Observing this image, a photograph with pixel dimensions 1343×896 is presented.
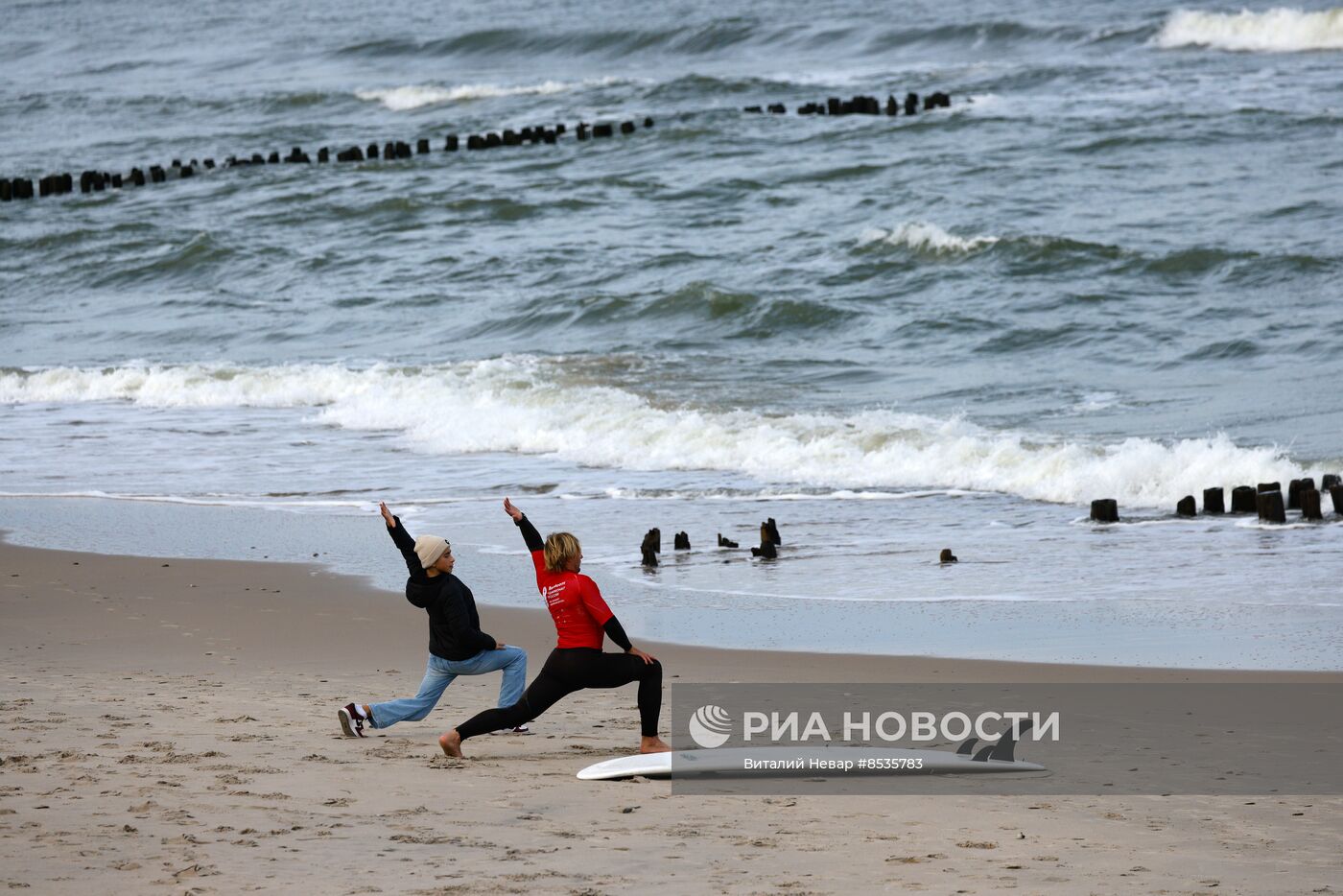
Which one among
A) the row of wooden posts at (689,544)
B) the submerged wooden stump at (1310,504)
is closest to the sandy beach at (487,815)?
the row of wooden posts at (689,544)

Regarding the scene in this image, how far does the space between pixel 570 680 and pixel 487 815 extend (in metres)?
1.07

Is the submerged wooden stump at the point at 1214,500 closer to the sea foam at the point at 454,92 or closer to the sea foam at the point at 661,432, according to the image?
the sea foam at the point at 661,432

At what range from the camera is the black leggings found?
6.77m

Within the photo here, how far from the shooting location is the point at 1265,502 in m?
11.3

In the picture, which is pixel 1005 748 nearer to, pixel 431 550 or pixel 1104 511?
pixel 431 550

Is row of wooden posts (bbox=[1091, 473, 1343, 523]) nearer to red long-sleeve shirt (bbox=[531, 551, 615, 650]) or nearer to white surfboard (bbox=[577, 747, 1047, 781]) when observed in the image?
white surfboard (bbox=[577, 747, 1047, 781])

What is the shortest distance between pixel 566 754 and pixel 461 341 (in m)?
14.4

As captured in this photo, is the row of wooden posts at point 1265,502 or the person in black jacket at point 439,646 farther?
the row of wooden posts at point 1265,502

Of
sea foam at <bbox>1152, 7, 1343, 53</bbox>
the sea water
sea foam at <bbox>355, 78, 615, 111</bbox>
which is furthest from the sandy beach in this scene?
sea foam at <bbox>1152, 7, 1343, 53</bbox>

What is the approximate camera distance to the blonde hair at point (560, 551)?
6.70 m

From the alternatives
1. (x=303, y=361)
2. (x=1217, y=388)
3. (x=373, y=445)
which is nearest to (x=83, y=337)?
(x=303, y=361)

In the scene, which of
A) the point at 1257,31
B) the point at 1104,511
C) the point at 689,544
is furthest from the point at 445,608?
the point at 1257,31

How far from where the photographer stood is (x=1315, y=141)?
27734 millimetres

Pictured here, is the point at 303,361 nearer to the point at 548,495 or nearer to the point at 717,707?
the point at 548,495
